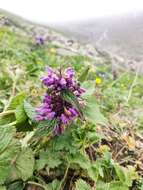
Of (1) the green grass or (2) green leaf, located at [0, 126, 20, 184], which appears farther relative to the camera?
(1) the green grass

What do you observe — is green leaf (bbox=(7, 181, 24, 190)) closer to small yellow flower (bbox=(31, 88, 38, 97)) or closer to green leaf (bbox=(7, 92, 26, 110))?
green leaf (bbox=(7, 92, 26, 110))

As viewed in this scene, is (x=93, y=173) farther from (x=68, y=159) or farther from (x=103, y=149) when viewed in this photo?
(x=103, y=149)

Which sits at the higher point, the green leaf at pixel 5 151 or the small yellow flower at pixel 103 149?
the green leaf at pixel 5 151

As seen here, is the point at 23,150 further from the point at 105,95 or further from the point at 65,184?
the point at 105,95

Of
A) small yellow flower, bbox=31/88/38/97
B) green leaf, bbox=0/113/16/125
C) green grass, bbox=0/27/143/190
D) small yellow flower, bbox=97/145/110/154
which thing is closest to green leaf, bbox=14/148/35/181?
green grass, bbox=0/27/143/190

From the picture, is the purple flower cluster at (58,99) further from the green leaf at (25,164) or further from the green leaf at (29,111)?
the green leaf at (25,164)

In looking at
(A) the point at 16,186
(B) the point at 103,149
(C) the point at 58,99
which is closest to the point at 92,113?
(C) the point at 58,99

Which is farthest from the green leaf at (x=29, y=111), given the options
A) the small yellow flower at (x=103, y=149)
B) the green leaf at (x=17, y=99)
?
the small yellow flower at (x=103, y=149)
